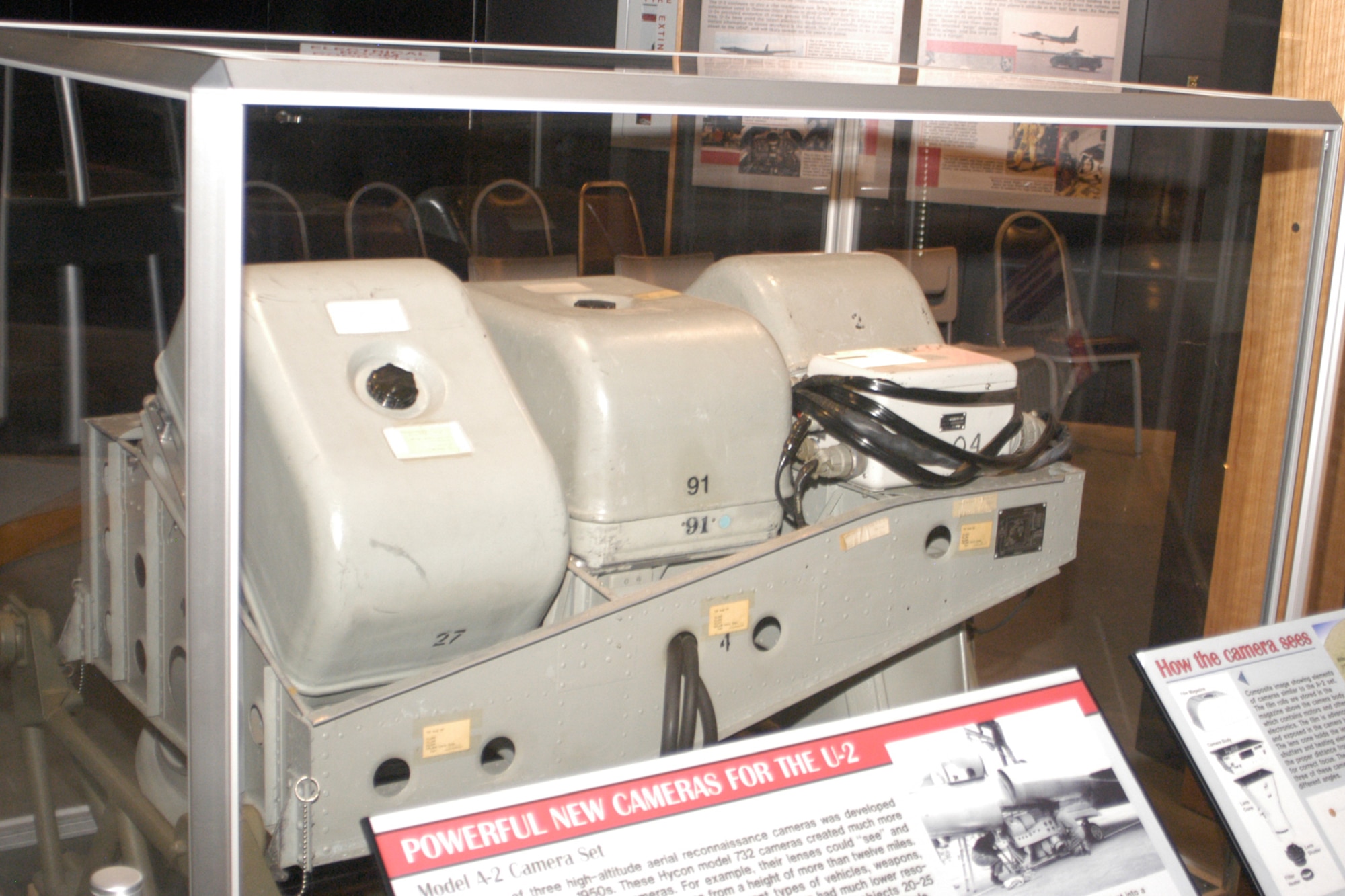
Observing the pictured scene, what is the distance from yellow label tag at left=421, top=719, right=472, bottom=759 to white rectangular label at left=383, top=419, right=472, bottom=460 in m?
0.27

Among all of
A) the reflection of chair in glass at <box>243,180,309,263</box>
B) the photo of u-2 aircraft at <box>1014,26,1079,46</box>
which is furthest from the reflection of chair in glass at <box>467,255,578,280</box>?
the photo of u-2 aircraft at <box>1014,26,1079,46</box>

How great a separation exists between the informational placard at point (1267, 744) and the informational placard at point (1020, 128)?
69.9 inches

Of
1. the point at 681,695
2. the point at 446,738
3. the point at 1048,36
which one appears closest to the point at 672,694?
the point at 681,695

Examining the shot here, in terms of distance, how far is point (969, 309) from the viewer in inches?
145

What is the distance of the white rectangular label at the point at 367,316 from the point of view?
1.22m

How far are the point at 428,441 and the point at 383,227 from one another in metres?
2.27

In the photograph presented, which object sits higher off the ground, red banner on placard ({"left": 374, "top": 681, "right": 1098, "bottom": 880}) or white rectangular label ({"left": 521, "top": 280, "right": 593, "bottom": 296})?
white rectangular label ({"left": 521, "top": 280, "right": 593, "bottom": 296})

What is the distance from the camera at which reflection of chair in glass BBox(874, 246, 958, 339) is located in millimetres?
3395

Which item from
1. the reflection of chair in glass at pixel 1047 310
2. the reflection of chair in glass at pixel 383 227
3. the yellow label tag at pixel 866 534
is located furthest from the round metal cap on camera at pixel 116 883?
the reflection of chair in glass at pixel 1047 310

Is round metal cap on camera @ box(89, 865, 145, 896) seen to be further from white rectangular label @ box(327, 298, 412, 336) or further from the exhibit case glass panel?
white rectangular label @ box(327, 298, 412, 336)

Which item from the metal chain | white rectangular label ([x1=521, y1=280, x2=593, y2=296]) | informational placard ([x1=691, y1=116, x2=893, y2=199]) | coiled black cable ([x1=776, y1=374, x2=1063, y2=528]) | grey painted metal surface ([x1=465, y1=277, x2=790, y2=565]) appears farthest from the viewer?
informational placard ([x1=691, y1=116, x2=893, y2=199])

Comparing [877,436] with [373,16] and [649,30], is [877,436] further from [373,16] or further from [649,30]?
[373,16]

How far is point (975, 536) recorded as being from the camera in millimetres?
1560

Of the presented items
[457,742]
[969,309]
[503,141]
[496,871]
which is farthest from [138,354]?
[969,309]
